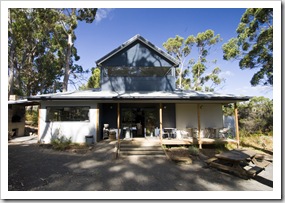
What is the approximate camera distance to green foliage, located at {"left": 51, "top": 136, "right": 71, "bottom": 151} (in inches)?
328

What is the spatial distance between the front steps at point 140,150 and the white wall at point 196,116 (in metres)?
3.40

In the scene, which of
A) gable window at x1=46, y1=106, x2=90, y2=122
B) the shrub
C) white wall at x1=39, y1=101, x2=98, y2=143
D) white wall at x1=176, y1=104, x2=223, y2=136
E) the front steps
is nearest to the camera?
the front steps

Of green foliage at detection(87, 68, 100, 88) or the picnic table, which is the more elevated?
green foliage at detection(87, 68, 100, 88)

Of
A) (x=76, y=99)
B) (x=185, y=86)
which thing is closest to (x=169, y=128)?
(x=76, y=99)

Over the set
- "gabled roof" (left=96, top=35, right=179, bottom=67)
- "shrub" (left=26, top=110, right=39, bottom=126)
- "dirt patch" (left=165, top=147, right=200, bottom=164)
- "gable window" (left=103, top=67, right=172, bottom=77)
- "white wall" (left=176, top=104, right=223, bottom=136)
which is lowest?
"dirt patch" (left=165, top=147, right=200, bottom=164)

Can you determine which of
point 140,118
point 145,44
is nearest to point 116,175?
point 140,118

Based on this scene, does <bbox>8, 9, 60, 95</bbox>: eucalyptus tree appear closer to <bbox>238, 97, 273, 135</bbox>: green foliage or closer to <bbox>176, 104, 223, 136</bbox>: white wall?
<bbox>176, 104, 223, 136</bbox>: white wall

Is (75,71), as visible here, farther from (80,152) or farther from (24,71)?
(80,152)

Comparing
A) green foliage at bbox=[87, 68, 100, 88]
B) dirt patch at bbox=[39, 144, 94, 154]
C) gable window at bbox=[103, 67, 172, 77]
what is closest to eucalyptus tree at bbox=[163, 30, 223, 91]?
green foliage at bbox=[87, 68, 100, 88]

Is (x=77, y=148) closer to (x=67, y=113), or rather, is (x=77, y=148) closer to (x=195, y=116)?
(x=67, y=113)

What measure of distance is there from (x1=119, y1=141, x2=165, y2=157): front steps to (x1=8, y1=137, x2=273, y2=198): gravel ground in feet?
1.41

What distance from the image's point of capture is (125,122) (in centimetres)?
1078
